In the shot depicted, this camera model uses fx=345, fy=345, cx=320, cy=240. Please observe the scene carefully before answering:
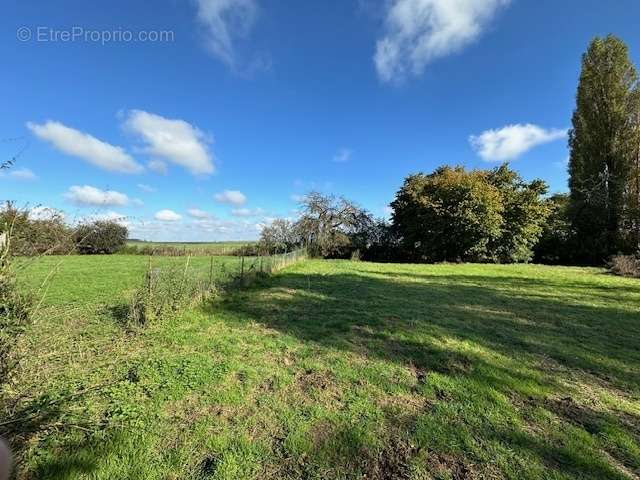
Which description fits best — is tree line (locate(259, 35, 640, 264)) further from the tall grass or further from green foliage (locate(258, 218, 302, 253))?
the tall grass

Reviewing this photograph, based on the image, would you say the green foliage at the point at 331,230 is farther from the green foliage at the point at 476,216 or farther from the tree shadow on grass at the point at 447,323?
the tree shadow on grass at the point at 447,323

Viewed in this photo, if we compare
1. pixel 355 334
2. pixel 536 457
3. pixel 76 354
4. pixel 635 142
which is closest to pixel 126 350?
pixel 76 354

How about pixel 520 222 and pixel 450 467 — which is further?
pixel 520 222

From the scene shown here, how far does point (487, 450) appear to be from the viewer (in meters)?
2.76

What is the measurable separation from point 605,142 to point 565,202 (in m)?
4.93

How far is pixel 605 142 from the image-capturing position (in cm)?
2244

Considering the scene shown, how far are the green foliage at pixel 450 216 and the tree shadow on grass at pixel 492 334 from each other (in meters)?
11.6

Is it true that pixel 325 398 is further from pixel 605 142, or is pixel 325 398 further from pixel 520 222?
pixel 605 142

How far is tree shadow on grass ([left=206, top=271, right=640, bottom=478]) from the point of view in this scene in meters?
3.45

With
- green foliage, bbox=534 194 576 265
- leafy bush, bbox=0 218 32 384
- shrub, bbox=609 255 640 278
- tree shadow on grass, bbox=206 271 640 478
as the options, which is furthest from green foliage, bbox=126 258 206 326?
green foliage, bbox=534 194 576 265

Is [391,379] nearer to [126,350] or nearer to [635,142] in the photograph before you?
[126,350]

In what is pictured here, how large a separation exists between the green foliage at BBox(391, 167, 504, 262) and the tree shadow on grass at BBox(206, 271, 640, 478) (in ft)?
37.9

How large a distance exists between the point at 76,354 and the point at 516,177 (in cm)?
2690

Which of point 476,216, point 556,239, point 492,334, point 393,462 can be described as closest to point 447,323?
point 492,334
